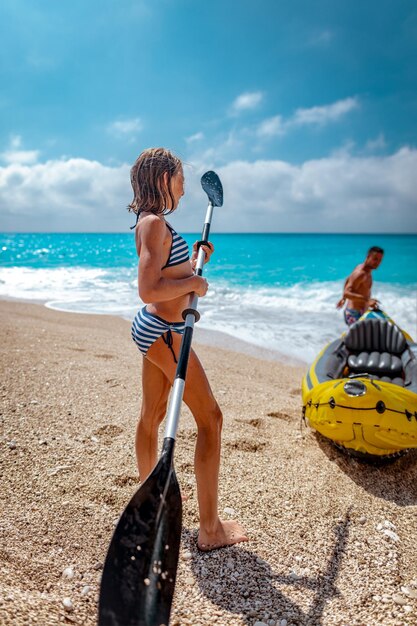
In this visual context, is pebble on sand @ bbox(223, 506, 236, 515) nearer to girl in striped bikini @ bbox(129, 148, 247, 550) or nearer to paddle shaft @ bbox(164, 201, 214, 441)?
girl in striped bikini @ bbox(129, 148, 247, 550)

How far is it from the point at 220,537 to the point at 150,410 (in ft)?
2.69

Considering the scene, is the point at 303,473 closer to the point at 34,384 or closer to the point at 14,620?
the point at 14,620

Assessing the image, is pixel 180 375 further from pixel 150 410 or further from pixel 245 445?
pixel 245 445

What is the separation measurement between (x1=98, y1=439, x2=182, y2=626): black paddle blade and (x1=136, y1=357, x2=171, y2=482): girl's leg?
699 mm

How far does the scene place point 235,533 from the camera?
8.59 feet

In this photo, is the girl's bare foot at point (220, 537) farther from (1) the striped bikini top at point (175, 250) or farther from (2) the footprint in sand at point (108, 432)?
(1) the striped bikini top at point (175, 250)

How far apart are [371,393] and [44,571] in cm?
256

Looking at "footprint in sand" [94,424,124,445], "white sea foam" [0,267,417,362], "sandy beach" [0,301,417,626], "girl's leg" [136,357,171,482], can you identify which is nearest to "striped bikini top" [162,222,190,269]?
"girl's leg" [136,357,171,482]

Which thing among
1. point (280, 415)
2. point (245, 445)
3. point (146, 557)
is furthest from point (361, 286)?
point (146, 557)

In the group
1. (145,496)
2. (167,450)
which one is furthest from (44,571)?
(167,450)

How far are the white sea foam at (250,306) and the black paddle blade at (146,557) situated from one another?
645 centimetres

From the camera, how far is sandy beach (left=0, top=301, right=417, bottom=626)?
6.98ft

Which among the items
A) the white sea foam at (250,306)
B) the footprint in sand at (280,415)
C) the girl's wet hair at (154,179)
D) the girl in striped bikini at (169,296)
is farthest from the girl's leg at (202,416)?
the white sea foam at (250,306)

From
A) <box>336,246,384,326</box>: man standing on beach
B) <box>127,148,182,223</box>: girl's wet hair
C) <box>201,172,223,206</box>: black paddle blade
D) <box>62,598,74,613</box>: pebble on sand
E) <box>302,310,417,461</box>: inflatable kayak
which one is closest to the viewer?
<box>62,598,74,613</box>: pebble on sand
